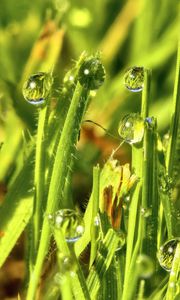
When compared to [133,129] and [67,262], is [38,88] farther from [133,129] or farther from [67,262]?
[67,262]

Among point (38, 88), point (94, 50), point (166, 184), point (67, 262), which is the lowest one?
point (67, 262)

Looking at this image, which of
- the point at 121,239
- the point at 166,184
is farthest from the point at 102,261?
the point at 166,184

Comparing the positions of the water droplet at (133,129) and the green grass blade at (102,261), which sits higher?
the water droplet at (133,129)

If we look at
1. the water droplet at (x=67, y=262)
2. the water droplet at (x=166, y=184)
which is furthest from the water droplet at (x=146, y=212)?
the water droplet at (x=67, y=262)

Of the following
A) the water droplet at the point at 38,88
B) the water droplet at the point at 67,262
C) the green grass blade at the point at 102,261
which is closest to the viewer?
the water droplet at the point at 67,262

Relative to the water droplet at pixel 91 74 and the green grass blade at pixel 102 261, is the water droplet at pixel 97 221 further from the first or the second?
the water droplet at pixel 91 74

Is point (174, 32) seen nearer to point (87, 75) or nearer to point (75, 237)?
point (87, 75)

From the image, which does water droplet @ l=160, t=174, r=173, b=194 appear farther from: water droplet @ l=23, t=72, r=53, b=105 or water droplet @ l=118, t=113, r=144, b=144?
water droplet @ l=23, t=72, r=53, b=105
